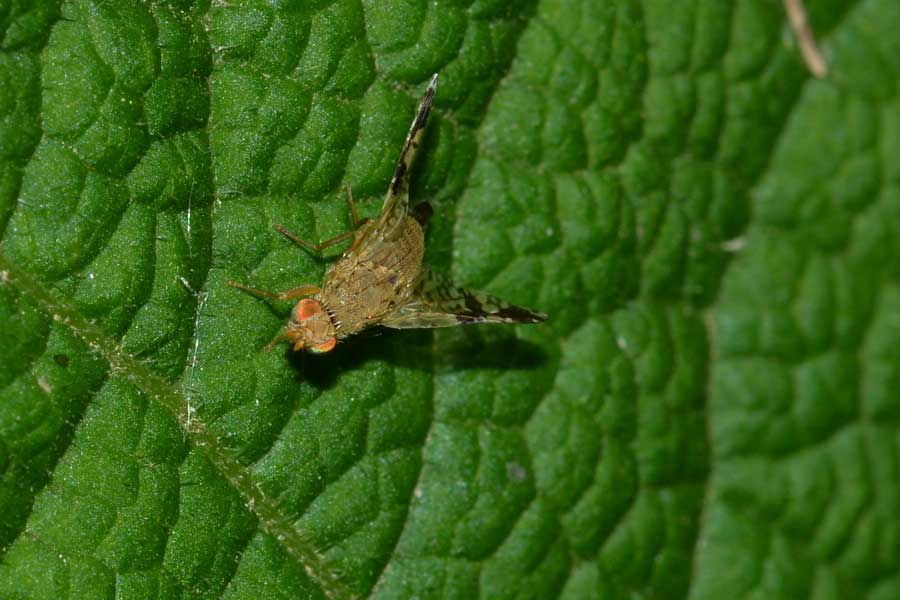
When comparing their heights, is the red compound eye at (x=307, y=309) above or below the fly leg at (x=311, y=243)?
below

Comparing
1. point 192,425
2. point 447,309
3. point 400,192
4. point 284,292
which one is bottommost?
point 192,425

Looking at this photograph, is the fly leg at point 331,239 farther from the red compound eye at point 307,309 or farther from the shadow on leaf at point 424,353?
the shadow on leaf at point 424,353

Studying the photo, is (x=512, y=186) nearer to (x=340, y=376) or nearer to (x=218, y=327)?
(x=340, y=376)

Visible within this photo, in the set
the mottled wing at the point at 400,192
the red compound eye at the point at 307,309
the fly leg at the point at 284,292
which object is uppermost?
the mottled wing at the point at 400,192

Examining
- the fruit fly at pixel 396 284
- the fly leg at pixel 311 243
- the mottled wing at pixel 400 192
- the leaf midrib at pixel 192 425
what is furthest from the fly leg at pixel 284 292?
the leaf midrib at pixel 192 425

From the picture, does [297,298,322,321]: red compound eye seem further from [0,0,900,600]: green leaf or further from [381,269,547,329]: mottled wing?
[381,269,547,329]: mottled wing

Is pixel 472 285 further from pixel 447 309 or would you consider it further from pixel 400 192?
pixel 400 192

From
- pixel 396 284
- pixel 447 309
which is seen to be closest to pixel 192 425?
pixel 396 284
